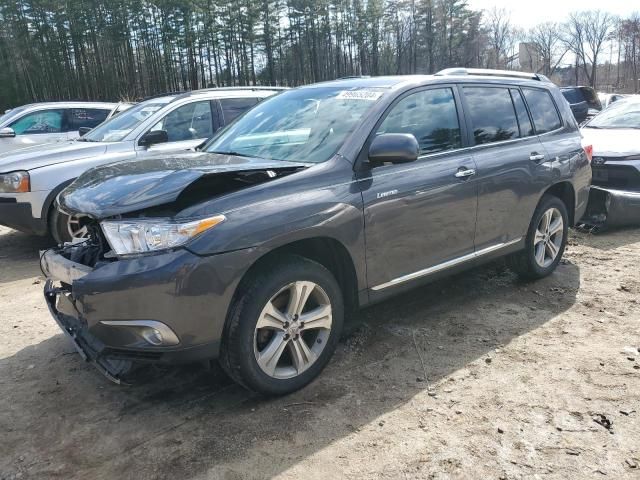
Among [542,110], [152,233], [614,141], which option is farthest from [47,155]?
[614,141]

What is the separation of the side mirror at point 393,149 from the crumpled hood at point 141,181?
46cm

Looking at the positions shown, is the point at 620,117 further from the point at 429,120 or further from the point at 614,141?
the point at 429,120

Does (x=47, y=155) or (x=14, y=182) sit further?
(x=47, y=155)

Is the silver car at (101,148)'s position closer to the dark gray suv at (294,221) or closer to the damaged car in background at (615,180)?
the dark gray suv at (294,221)

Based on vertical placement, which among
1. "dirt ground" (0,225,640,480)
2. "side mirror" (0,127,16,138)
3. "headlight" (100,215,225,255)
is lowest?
"dirt ground" (0,225,640,480)

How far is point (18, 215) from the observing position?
5.96 meters

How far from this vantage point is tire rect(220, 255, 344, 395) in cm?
289

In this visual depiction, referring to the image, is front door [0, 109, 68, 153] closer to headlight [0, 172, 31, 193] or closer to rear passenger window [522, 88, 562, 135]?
headlight [0, 172, 31, 193]

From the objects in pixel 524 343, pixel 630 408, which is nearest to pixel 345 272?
pixel 524 343

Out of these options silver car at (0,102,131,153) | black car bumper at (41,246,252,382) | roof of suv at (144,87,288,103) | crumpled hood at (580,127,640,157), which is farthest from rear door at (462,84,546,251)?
silver car at (0,102,131,153)

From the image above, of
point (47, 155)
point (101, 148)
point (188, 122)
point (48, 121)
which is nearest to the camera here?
point (47, 155)

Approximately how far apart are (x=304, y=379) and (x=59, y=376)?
1.61m

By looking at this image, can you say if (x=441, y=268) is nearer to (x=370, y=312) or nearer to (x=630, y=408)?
(x=370, y=312)

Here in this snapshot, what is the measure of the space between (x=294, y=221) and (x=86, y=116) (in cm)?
896
